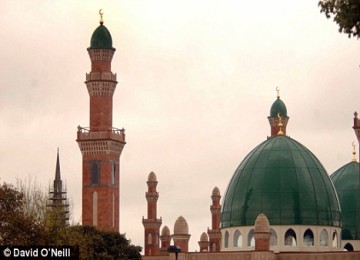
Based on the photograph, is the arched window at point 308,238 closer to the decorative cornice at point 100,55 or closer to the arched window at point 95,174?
the arched window at point 95,174

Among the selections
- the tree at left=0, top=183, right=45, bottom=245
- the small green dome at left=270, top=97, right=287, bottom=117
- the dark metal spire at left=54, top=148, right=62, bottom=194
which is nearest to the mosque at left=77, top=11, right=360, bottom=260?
the small green dome at left=270, top=97, right=287, bottom=117

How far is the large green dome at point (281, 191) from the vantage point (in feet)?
254

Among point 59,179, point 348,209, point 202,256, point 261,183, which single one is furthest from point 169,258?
point 59,179

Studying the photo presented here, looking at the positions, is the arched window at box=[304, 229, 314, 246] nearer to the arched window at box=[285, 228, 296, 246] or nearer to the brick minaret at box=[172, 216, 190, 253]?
the arched window at box=[285, 228, 296, 246]

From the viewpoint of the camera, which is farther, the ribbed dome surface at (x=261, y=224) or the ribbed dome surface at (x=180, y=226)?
the ribbed dome surface at (x=180, y=226)

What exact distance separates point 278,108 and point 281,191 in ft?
55.1

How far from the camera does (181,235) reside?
76.3 meters

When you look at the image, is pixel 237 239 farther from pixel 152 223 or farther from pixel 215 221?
pixel 215 221

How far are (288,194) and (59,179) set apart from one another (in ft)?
85.9

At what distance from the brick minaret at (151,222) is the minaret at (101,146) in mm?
4092

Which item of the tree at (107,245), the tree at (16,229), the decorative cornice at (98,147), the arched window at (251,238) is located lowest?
the tree at (16,229)

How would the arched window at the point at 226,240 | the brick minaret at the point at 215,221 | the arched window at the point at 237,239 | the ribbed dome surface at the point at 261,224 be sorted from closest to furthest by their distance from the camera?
the ribbed dome surface at the point at 261,224 < the arched window at the point at 237,239 < the arched window at the point at 226,240 < the brick minaret at the point at 215,221

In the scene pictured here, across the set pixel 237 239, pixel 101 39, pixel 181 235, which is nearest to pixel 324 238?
pixel 237 239

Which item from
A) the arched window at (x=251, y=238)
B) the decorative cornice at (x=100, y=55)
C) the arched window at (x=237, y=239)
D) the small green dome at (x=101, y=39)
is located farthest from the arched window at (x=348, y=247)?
the small green dome at (x=101, y=39)
